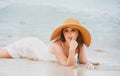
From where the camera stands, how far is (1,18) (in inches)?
112

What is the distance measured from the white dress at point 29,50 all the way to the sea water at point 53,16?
22 cm

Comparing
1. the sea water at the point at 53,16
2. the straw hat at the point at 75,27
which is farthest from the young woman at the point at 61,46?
the sea water at the point at 53,16

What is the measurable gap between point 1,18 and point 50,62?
27.4 inches

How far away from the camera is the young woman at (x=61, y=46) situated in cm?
234

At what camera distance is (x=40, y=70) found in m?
2.06

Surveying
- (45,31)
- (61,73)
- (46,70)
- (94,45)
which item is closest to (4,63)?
(46,70)

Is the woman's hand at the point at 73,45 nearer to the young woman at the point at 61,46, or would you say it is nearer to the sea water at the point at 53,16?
the young woman at the point at 61,46

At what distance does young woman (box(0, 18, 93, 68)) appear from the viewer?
2.34m

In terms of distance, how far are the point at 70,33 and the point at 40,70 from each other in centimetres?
46

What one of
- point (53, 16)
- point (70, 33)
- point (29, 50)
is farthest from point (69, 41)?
point (53, 16)

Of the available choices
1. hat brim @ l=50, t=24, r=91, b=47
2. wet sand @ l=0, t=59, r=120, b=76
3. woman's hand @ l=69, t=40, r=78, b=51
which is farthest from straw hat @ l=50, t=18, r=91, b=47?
wet sand @ l=0, t=59, r=120, b=76

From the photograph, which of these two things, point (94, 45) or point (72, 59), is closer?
point (72, 59)

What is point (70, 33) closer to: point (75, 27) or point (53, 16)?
point (75, 27)

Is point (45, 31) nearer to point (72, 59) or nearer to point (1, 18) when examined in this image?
point (1, 18)
